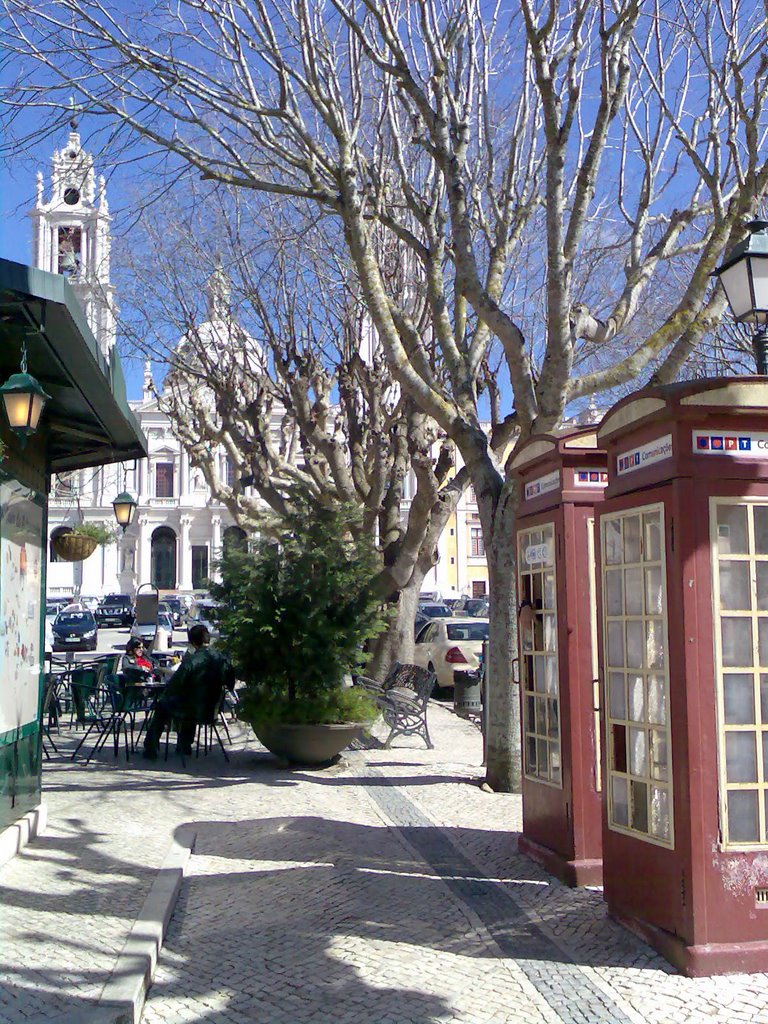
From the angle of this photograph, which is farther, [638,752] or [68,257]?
[68,257]

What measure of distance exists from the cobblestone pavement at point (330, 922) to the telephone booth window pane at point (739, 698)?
4.02 ft

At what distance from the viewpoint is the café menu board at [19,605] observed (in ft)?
22.6

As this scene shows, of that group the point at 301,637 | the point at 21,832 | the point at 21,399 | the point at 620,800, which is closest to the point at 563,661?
the point at 620,800

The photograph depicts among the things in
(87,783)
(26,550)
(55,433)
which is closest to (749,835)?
(26,550)

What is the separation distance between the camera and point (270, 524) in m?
21.1

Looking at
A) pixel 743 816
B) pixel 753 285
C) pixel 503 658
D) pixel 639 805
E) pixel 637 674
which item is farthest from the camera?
pixel 503 658

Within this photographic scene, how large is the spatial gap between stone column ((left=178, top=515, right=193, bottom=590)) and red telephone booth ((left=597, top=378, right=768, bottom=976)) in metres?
72.8

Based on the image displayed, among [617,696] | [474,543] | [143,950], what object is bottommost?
[143,950]

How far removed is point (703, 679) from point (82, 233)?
19.2 m

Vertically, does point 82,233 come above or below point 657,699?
above

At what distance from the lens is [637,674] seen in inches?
225

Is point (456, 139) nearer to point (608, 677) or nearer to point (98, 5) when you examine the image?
point (98, 5)

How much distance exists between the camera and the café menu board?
689cm

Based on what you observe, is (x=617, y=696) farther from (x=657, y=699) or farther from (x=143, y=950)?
(x=143, y=950)
